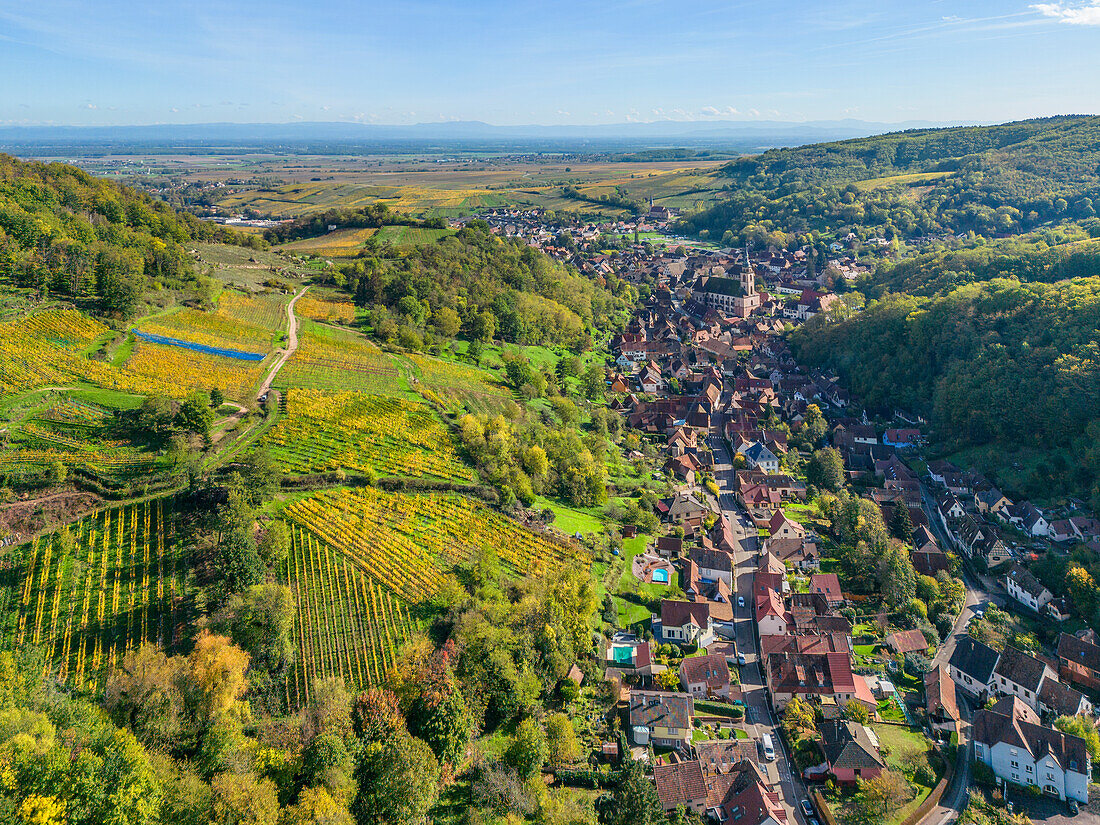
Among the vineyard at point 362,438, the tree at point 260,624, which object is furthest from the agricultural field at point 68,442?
the tree at point 260,624

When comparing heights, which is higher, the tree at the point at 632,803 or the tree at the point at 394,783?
the tree at the point at 394,783

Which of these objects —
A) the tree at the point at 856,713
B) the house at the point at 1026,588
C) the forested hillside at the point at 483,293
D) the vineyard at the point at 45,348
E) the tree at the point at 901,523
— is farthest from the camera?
the forested hillside at the point at 483,293

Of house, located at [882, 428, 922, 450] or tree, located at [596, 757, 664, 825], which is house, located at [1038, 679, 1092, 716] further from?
house, located at [882, 428, 922, 450]

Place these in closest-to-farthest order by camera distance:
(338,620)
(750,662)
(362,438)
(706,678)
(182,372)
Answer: (338,620) < (706,678) < (750,662) < (362,438) < (182,372)

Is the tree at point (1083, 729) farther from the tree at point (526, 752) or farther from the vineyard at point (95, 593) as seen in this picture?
the vineyard at point (95, 593)

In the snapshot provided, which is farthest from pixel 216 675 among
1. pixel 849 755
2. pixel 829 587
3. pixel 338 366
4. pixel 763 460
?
pixel 763 460

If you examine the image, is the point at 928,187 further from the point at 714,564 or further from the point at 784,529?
the point at 714,564

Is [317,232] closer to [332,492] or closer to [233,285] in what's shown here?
[233,285]

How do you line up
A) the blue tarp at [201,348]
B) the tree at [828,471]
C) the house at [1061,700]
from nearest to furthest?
the house at [1061,700]
the blue tarp at [201,348]
the tree at [828,471]

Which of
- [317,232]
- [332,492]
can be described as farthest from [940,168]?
[332,492]
